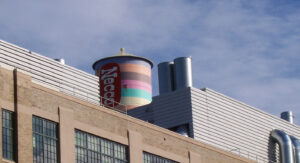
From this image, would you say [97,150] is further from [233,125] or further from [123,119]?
[233,125]

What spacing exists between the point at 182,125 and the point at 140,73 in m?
14.1

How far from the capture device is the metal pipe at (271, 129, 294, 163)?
241 feet

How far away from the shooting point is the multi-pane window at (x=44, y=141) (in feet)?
150

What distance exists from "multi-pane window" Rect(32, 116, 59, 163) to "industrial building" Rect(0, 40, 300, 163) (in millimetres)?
56

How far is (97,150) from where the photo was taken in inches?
1957

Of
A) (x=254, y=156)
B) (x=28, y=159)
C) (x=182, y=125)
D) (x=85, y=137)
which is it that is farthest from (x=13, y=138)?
(x=254, y=156)

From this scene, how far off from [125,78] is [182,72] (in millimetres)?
8818

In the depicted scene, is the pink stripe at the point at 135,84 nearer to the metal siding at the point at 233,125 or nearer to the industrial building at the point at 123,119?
the industrial building at the point at 123,119

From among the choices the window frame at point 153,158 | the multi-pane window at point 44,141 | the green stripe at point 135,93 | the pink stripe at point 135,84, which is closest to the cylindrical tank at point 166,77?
the green stripe at point 135,93

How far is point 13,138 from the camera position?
4438cm

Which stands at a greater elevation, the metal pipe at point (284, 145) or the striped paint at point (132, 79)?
the striped paint at point (132, 79)

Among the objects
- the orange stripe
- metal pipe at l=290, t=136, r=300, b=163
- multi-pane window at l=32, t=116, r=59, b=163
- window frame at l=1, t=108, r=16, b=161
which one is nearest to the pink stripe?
the orange stripe

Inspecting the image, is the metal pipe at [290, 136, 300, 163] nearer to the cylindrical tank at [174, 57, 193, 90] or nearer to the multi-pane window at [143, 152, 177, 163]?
the cylindrical tank at [174, 57, 193, 90]

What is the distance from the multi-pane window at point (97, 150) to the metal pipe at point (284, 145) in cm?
2538
